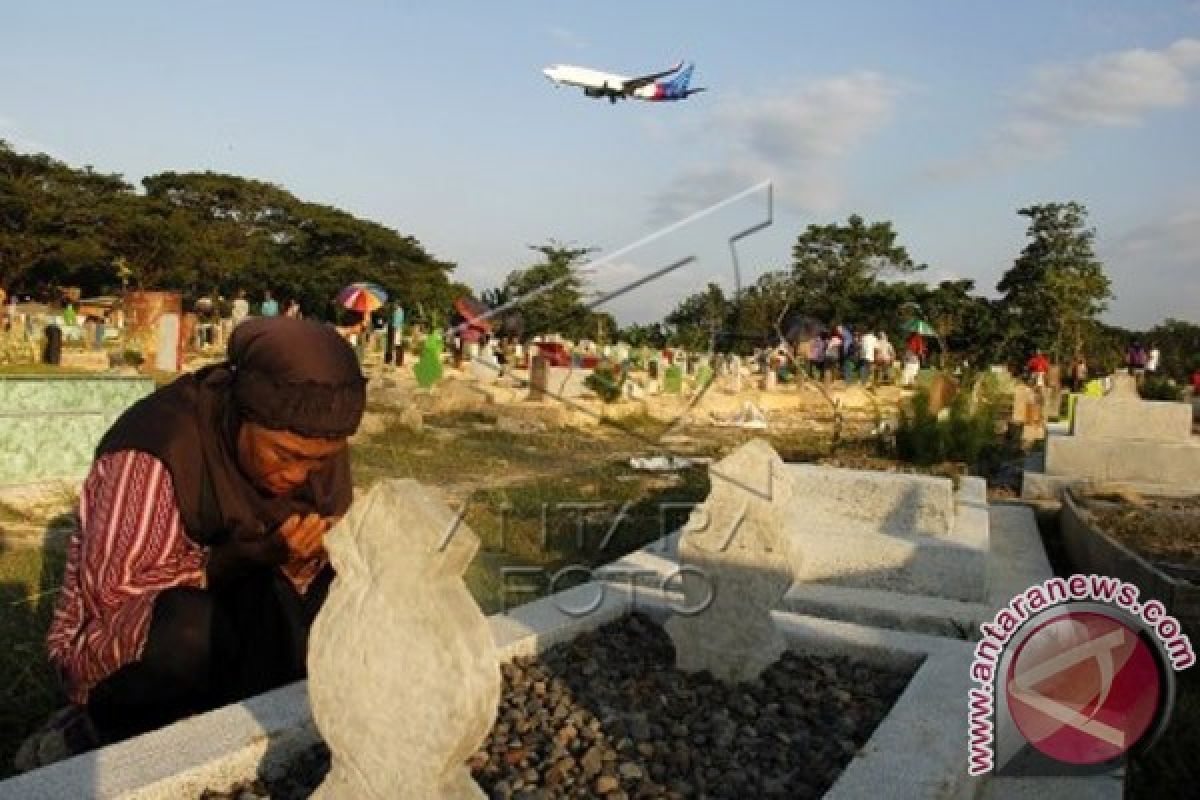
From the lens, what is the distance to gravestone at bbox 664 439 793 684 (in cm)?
361

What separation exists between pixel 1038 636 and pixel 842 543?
1902mm

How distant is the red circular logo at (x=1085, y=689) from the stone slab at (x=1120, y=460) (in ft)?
22.1

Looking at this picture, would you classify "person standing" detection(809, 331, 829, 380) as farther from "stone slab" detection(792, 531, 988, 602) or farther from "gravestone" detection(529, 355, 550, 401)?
"stone slab" detection(792, 531, 988, 602)

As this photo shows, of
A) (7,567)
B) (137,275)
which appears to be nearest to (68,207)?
(137,275)

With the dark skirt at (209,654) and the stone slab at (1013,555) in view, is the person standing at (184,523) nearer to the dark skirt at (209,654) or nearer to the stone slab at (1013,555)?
the dark skirt at (209,654)

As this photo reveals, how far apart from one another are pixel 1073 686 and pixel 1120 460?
723 cm

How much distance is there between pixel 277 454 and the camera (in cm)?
296

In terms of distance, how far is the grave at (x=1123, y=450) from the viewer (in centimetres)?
951

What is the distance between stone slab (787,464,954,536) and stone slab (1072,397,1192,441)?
4661 mm

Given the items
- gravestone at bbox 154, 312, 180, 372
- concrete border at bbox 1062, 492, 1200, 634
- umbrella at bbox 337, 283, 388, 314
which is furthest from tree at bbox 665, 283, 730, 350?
concrete border at bbox 1062, 492, 1200, 634

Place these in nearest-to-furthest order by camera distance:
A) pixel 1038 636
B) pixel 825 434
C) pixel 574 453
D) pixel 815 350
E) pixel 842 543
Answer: pixel 1038 636, pixel 842 543, pixel 574 453, pixel 825 434, pixel 815 350

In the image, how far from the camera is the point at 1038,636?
3.52m

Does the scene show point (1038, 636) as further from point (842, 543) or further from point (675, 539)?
point (675, 539)

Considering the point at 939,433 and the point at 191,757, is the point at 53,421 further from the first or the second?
the point at 939,433
